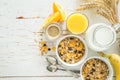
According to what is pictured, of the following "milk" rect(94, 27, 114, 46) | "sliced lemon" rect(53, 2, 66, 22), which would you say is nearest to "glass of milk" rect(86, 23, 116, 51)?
"milk" rect(94, 27, 114, 46)

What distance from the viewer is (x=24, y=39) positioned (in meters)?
1.04

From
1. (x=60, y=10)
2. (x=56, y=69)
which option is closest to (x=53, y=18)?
(x=60, y=10)

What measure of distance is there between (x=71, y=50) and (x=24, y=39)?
165mm

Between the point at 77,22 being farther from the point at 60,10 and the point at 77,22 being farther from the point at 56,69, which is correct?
the point at 56,69

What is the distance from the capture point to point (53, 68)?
1.03 m

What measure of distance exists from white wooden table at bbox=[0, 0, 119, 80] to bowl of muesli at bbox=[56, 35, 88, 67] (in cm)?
4

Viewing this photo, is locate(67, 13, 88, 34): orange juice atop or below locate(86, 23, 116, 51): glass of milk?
atop

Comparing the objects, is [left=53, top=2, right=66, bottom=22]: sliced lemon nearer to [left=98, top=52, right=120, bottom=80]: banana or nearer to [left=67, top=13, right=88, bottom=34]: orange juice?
[left=67, top=13, right=88, bottom=34]: orange juice

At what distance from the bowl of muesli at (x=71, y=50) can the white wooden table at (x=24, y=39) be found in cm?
4

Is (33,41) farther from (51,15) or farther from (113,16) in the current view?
(113,16)

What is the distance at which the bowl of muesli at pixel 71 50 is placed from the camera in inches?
39.9

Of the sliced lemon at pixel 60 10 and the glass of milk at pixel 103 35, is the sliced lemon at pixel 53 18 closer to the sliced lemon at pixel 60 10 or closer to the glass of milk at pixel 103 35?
the sliced lemon at pixel 60 10

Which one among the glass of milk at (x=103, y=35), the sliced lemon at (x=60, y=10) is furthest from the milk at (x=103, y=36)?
the sliced lemon at (x=60, y=10)

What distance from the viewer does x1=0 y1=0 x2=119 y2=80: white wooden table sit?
1.03 m
